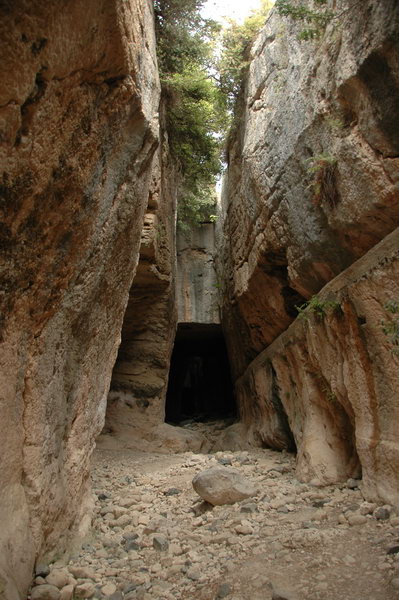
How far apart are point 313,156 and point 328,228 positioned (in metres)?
0.93

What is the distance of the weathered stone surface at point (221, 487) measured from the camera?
16.9ft

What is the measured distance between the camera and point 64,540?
393 centimetres

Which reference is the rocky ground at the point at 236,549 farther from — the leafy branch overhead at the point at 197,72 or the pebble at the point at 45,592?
the leafy branch overhead at the point at 197,72

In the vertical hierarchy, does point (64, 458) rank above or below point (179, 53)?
below

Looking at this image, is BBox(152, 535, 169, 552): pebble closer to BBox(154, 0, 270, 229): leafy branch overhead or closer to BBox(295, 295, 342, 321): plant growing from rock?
BBox(295, 295, 342, 321): plant growing from rock

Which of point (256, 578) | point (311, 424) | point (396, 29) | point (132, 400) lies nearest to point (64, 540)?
point (256, 578)

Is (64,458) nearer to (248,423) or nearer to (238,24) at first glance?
(248,423)

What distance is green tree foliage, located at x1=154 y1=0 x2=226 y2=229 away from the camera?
7969mm

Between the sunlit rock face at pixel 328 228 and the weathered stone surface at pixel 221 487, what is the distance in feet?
3.91

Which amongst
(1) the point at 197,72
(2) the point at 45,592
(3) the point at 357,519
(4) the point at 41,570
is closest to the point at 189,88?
(1) the point at 197,72

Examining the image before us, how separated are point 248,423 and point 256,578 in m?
7.66

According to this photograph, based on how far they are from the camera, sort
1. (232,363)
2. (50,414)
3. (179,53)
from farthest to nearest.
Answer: (232,363) < (179,53) < (50,414)

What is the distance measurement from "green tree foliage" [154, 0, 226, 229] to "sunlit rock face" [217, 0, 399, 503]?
0.91m

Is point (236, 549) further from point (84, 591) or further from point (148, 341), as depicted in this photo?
point (148, 341)
